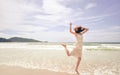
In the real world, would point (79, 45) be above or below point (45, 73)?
above

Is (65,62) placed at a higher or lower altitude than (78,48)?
lower

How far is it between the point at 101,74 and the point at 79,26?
9.20ft

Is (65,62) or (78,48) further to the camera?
(65,62)

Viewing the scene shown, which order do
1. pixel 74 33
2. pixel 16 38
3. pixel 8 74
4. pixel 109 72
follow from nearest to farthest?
1. pixel 74 33
2. pixel 8 74
3. pixel 109 72
4. pixel 16 38

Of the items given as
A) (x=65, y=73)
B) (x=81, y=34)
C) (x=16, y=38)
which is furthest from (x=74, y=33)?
(x=16, y=38)

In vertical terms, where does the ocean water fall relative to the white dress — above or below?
below

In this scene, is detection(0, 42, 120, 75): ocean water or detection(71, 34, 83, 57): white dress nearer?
detection(71, 34, 83, 57): white dress

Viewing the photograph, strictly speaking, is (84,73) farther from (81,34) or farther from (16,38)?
(16,38)

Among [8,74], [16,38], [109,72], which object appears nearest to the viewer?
[8,74]

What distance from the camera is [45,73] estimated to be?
799cm

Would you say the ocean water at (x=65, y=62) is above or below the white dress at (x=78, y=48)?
below

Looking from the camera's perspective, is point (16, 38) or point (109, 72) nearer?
point (109, 72)

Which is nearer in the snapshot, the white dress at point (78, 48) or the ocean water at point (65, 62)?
the white dress at point (78, 48)

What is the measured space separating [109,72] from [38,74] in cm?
358
